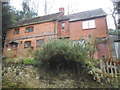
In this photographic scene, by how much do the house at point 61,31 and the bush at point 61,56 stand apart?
5.17 metres

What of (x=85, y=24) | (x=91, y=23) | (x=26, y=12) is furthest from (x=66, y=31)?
(x=26, y=12)

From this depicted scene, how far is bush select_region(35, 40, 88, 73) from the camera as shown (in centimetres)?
716

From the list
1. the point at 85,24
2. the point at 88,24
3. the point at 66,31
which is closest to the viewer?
the point at 88,24

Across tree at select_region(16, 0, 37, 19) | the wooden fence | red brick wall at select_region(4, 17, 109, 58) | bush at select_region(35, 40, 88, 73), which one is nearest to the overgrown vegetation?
bush at select_region(35, 40, 88, 73)

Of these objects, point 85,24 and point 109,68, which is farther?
point 85,24

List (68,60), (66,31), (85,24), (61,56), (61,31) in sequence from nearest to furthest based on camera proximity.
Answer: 1. (61,56)
2. (68,60)
3. (85,24)
4. (66,31)
5. (61,31)

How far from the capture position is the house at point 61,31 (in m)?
13.9

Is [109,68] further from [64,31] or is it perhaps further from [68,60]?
[64,31]

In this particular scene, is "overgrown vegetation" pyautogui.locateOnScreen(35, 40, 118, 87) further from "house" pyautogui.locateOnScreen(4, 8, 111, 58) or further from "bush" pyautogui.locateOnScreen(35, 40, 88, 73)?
"house" pyautogui.locateOnScreen(4, 8, 111, 58)

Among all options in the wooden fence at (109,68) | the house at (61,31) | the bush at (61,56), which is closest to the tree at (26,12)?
the house at (61,31)

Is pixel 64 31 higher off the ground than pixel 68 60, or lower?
higher

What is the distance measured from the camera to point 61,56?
740 cm

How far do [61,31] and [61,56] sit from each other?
10.2 metres

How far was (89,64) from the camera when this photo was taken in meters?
7.77
